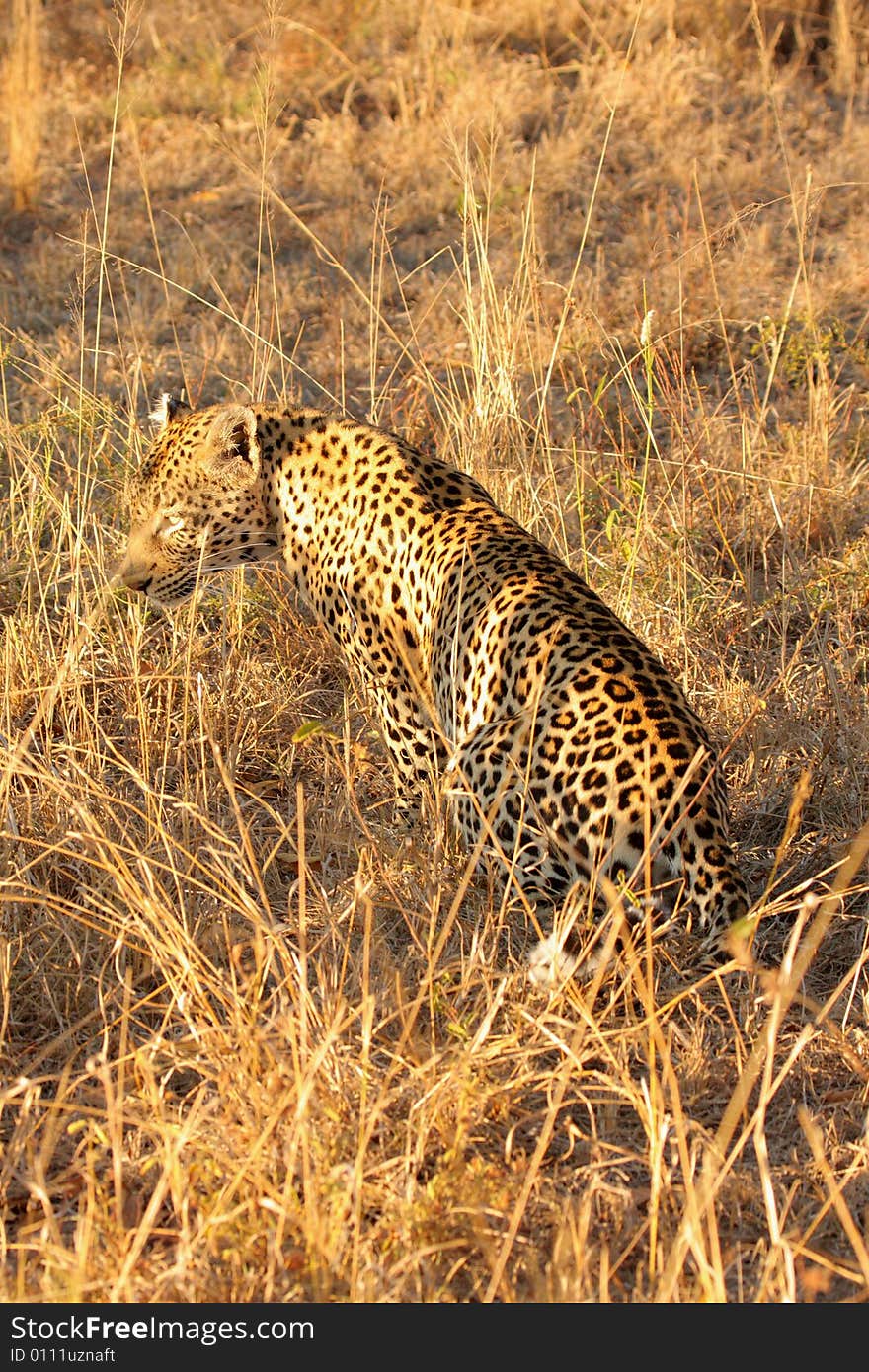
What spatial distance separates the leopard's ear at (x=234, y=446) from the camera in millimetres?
4941

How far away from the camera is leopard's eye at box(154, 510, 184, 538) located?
5109 millimetres

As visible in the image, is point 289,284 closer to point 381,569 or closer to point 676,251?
point 676,251

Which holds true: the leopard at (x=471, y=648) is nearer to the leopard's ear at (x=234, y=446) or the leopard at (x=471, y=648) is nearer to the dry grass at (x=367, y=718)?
the leopard's ear at (x=234, y=446)

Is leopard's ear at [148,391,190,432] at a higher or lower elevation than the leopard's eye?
higher

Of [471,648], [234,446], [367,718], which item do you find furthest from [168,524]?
[471,648]

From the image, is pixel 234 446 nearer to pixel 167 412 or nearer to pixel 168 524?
pixel 168 524

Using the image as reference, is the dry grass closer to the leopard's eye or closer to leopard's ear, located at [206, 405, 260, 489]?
the leopard's eye

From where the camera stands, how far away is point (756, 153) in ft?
30.9

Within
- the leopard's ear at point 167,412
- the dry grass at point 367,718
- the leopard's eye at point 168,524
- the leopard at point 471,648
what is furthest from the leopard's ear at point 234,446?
the dry grass at point 367,718

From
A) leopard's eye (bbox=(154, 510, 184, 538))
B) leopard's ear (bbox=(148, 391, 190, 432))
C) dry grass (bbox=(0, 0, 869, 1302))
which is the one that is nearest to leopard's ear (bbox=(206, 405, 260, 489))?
leopard's eye (bbox=(154, 510, 184, 538))

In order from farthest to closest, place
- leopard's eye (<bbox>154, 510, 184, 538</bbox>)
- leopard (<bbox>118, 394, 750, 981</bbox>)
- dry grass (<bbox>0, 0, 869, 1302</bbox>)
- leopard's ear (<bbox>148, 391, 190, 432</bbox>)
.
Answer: leopard's ear (<bbox>148, 391, 190, 432</bbox>)
leopard's eye (<bbox>154, 510, 184, 538</bbox>)
leopard (<bbox>118, 394, 750, 981</bbox>)
dry grass (<bbox>0, 0, 869, 1302</bbox>)

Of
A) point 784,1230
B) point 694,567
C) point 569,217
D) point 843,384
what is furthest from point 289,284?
point 784,1230

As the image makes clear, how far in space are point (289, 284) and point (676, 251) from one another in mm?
1980

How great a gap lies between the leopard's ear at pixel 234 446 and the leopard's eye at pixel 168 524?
20 cm
